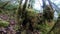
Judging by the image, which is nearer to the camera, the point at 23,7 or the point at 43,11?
the point at 43,11

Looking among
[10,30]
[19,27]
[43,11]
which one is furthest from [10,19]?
[43,11]

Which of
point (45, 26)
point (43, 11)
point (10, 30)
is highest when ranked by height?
point (43, 11)

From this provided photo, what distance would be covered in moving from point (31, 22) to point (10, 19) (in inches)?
38.9

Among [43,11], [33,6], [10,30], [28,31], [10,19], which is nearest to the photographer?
[43,11]

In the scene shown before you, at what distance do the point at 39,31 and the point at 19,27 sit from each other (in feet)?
1.19

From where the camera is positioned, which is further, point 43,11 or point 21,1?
point 21,1

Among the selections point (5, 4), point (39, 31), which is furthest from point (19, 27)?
point (5, 4)

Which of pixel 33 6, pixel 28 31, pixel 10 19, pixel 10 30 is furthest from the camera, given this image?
pixel 10 19

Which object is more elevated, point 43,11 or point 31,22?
point 43,11

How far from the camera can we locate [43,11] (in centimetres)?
250

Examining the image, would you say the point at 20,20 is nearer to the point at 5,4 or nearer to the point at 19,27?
the point at 19,27

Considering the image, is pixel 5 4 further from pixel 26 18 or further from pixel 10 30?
pixel 26 18

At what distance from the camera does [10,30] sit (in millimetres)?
3229

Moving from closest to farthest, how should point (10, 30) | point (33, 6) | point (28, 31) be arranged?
point (28, 31), point (33, 6), point (10, 30)
